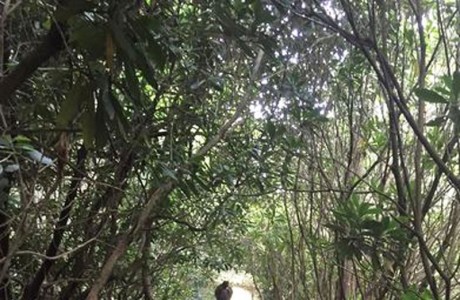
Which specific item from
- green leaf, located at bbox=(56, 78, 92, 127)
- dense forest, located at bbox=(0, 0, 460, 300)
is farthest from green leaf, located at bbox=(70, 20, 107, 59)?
green leaf, located at bbox=(56, 78, 92, 127)

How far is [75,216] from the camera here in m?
1.72

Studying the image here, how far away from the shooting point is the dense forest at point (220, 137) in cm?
100

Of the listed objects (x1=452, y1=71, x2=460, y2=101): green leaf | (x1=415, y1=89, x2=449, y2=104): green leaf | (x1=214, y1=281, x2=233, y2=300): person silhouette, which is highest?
(x1=214, y1=281, x2=233, y2=300): person silhouette

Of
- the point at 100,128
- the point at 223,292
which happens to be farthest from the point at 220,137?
the point at 223,292

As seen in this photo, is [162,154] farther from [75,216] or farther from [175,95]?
[75,216]

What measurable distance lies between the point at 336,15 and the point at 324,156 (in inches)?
23.6

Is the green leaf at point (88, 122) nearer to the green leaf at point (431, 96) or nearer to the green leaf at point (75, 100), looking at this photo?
the green leaf at point (75, 100)

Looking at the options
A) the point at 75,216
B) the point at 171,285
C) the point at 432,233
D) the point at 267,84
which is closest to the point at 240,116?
the point at 267,84

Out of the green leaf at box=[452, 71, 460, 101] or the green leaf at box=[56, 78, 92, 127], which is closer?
the green leaf at box=[56, 78, 92, 127]

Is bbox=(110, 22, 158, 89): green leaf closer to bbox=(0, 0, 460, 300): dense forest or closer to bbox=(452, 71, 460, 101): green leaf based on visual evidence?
bbox=(0, 0, 460, 300): dense forest

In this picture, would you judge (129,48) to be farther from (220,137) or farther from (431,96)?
(220,137)

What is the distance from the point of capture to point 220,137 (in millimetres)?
1567

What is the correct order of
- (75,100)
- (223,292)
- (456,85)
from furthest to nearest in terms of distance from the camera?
(223,292)
(456,85)
(75,100)

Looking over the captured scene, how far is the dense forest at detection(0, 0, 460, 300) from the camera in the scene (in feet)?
3.27
